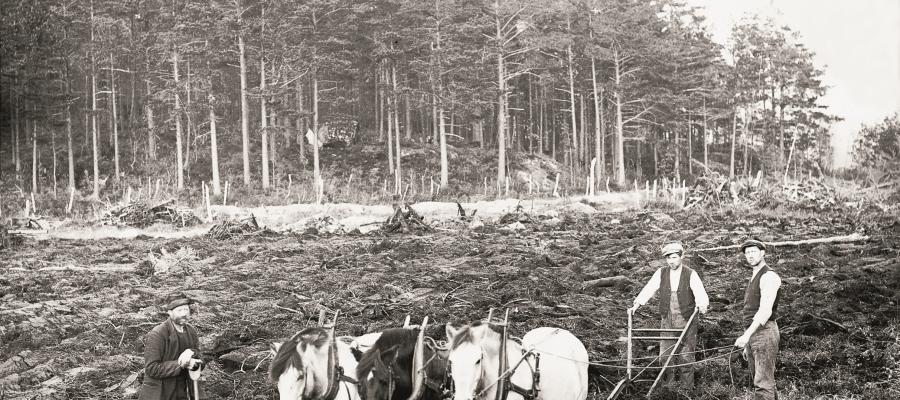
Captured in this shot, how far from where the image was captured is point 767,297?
263 inches

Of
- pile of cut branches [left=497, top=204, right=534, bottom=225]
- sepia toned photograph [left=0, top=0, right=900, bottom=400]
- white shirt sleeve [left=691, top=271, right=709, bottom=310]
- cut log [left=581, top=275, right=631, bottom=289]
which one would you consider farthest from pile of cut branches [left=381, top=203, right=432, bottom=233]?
white shirt sleeve [left=691, top=271, right=709, bottom=310]

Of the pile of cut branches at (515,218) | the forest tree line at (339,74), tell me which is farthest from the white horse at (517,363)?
the forest tree line at (339,74)

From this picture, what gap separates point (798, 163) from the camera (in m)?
54.9

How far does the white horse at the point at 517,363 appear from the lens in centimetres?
548

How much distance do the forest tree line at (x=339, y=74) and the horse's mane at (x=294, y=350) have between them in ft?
94.8

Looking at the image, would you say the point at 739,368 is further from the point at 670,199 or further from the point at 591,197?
the point at 591,197

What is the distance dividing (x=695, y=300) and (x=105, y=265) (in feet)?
49.1

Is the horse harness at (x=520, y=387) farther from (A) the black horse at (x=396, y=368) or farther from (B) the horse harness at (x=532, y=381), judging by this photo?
(A) the black horse at (x=396, y=368)

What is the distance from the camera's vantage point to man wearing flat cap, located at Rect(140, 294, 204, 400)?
594 cm

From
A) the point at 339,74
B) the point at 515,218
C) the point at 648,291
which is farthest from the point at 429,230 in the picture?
the point at 339,74

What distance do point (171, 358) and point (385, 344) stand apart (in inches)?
76.9

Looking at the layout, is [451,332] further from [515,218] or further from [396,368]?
[515,218]

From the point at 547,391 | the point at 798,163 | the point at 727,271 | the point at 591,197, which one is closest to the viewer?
the point at 547,391

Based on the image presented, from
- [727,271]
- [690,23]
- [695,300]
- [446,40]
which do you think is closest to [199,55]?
[446,40]
